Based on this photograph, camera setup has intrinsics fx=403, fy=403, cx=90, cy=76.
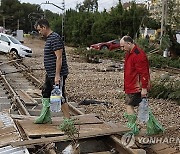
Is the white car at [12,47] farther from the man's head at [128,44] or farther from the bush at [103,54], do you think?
the man's head at [128,44]

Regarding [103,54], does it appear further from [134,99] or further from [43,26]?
[134,99]

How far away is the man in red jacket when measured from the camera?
19.7ft

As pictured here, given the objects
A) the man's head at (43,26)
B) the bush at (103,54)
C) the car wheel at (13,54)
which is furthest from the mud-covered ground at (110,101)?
the bush at (103,54)

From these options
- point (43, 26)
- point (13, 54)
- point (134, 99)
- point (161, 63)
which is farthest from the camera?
point (13, 54)

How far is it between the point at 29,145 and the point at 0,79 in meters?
10.7

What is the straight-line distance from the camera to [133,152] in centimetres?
545

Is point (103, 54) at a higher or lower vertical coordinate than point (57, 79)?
lower

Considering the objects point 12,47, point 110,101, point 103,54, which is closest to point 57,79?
point 110,101

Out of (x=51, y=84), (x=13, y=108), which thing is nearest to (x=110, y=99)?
(x=13, y=108)

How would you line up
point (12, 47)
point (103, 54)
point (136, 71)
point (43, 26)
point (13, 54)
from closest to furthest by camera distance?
point (136, 71) < point (43, 26) < point (13, 54) < point (12, 47) < point (103, 54)

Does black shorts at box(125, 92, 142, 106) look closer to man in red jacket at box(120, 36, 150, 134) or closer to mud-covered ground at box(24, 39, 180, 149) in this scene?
man in red jacket at box(120, 36, 150, 134)

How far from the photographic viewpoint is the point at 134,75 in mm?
6145

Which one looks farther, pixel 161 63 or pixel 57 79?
pixel 161 63

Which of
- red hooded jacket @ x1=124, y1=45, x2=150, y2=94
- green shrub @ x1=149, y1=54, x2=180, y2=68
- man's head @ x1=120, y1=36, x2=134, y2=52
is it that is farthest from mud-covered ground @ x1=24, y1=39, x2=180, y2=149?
green shrub @ x1=149, y1=54, x2=180, y2=68
